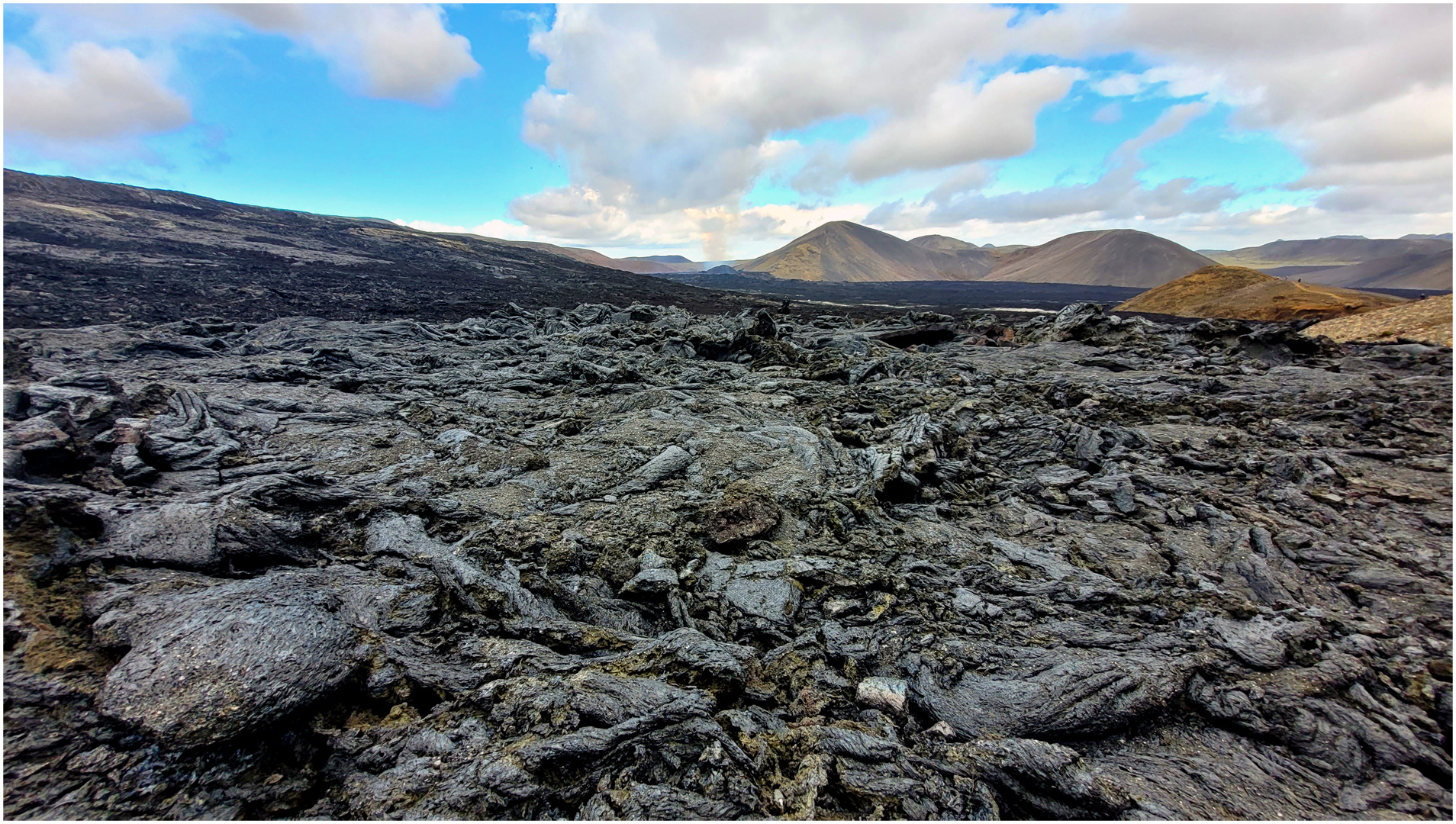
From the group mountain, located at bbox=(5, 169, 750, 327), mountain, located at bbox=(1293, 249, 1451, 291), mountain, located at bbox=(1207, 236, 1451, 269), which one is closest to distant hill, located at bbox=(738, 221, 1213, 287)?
mountain, located at bbox=(1293, 249, 1451, 291)

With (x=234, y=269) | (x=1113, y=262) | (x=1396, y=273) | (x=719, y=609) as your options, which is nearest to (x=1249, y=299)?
(x=719, y=609)

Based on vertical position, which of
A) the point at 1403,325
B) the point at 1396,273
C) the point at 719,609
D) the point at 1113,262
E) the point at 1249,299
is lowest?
the point at 719,609

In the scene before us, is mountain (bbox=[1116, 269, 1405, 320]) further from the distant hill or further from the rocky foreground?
the distant hill

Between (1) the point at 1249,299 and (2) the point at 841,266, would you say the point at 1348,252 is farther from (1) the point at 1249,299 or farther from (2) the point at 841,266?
(1) the point at 1249,299

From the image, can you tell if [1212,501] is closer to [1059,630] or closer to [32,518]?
[1059,630]

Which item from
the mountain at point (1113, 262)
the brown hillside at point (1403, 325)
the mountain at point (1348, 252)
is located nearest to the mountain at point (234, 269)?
the brown hillside at point (1403, 325)

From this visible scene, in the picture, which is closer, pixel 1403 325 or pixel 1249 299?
pixel 1403 325
